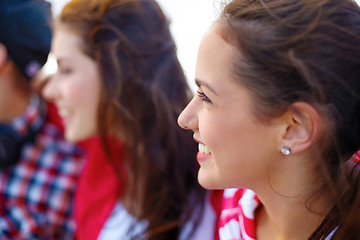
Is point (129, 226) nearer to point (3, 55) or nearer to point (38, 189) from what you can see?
point (38, 189)

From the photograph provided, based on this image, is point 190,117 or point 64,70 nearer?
point 190,117

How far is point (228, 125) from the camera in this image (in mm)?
874

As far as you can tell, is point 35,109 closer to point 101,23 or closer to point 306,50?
point 101,23

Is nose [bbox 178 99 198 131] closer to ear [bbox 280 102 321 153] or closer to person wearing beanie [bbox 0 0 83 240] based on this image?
ear [bbox 280 102 321 153]

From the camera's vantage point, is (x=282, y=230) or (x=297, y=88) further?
(x=282, y=230)

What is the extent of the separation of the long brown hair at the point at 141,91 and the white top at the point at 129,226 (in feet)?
0.13

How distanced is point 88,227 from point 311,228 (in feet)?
2.63

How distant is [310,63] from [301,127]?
0.13 metres

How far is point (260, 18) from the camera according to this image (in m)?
0.83

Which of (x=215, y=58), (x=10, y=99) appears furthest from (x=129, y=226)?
(x=10, y=99)

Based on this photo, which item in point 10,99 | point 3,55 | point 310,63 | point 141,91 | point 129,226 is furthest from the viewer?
point 10,99

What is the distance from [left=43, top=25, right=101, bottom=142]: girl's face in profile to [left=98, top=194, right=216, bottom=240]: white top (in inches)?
12.3

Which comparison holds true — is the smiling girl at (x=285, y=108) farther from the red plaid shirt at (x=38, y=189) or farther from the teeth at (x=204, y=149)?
the red plaid shirt at (x=38, y=189)

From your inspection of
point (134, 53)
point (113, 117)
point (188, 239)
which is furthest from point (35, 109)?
point (188, 239)
